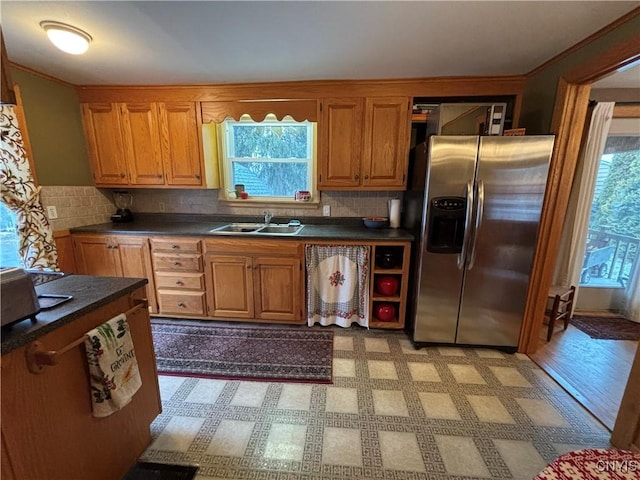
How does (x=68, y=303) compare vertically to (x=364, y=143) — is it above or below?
below

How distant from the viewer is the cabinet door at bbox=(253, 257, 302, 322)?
2.53m

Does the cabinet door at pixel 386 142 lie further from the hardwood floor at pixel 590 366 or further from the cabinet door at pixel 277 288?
the hardwood floor at pixel 590 366

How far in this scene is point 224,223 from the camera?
312 centimetres

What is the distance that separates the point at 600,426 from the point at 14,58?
15.5 ft

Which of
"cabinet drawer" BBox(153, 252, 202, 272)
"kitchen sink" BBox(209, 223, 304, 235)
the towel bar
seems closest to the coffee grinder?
"cabinet drawer" BBox(153, 252, 202, 272)

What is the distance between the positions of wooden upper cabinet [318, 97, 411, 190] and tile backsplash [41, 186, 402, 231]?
0.30 metres

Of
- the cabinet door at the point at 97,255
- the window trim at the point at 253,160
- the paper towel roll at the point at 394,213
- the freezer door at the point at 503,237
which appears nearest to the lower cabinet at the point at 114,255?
the cabinet door at the point at 97,255

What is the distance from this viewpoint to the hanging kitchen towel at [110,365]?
1058 millimetres

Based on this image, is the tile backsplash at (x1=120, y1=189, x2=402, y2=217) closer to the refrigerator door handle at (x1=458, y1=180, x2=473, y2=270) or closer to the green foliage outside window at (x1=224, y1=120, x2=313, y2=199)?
the green foliage outside window at (x1=224, y1=120, x2=313, y2=199)

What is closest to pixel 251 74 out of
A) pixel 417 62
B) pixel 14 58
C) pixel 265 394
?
pixel 417 62

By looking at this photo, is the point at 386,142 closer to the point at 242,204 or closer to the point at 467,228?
the point at 467,228

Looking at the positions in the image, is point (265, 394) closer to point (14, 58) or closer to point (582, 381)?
point (582, 381)

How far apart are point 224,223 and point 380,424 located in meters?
2.44

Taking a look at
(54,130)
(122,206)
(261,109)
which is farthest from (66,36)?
(122,206)
